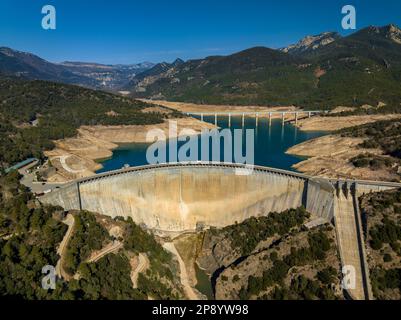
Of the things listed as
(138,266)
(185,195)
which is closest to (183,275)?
(138,266)

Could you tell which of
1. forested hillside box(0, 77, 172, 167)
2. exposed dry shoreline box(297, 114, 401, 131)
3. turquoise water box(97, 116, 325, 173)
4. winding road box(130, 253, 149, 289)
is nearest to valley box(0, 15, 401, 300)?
winding road box(130, 253, 149, 289)

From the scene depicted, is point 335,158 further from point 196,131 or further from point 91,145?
point 91,145

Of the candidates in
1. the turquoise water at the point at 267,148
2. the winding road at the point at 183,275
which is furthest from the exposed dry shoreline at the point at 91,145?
the winding road at the point at 183,275

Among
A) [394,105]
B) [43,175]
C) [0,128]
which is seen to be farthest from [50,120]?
[394,105]

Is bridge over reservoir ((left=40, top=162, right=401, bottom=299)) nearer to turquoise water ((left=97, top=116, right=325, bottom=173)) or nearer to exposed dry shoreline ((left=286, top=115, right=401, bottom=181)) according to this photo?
exposed dry shoreline ((left=286, top=115, right=401, bottom=181))

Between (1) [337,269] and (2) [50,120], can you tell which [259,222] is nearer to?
(1) [337,269]

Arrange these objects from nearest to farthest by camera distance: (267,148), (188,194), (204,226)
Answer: (204,226)
(188,194)
(267,148)

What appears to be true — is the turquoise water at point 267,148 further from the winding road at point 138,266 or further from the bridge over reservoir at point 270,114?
the winding road at point 138,266
